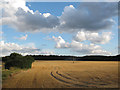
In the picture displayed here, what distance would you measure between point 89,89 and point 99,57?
89687 millimetres

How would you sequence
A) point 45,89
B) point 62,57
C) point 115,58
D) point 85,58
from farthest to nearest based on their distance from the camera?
point 62,57 → point 85,58 → point 115,58 → point 45,89

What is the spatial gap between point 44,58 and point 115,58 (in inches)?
2033

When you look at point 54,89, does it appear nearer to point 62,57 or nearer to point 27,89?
point 27,89

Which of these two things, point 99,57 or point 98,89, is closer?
point 98,89

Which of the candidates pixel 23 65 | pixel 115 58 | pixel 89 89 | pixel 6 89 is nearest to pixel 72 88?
pixel 89 89

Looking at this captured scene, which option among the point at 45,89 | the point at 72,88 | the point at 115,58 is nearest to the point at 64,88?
the point at 72,88

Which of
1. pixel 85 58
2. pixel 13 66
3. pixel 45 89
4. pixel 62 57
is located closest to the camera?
pixel 45 89

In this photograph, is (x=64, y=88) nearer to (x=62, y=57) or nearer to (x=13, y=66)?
(x=13, y=66)

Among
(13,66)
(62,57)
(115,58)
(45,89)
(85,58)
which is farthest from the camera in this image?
(62,57)

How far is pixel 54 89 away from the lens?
9516 mm

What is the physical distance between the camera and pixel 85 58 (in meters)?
104

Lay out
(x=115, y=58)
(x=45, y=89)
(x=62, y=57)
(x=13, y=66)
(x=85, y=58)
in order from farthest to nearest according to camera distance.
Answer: (x=62, y=57) < (x=85, y=58) < (x=115, y=58) < (x=13, y=66) < (x=45, y=89)

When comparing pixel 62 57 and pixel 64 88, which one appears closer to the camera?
pixel 64 88

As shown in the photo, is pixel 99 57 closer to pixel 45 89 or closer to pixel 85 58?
pixel 85 58
